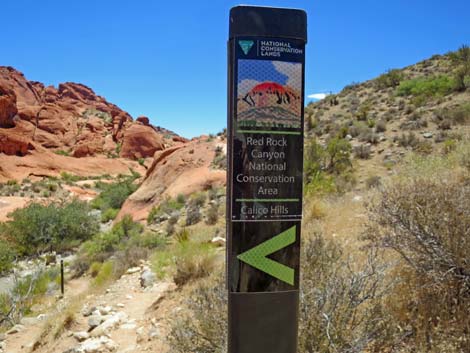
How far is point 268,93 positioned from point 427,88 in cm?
1983

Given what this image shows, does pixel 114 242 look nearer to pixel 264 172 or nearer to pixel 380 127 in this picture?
pixel 380 127

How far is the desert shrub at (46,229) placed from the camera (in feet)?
50.4

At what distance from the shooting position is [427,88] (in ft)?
60.2

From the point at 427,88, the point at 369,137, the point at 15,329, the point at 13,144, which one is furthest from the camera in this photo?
the point at 13,144

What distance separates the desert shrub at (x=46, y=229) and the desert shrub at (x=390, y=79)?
801 inches

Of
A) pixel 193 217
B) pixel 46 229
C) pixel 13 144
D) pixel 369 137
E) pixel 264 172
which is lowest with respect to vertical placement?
pixel 46 229

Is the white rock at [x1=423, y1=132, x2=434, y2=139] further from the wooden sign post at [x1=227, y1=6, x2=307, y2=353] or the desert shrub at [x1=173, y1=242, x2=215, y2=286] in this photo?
the wooden sign post at [x1=227, y1=6, x2=307, y2=353]

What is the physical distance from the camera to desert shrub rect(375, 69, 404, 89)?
77.8ft

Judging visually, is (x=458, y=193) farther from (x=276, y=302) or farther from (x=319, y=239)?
(x=276, y=302)

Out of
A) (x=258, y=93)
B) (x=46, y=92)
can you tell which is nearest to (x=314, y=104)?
(x=258, y=93)

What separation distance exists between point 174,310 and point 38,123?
59.4 meters

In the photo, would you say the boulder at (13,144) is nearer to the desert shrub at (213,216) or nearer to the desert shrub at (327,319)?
the desert shrub at (213,216)

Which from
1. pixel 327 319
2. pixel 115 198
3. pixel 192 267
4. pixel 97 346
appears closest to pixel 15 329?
pixel 97 346

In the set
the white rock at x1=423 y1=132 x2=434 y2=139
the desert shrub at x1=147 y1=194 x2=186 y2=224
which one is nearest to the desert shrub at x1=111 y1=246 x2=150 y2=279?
the desert shrub at x1=147 y1=194 x2=186 y2=224
